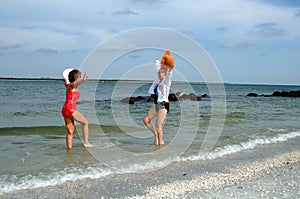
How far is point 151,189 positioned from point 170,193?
403 millimetres

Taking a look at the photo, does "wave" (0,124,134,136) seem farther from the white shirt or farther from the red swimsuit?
the white shirt

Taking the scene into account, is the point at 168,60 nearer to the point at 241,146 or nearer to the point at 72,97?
the point at 72,97

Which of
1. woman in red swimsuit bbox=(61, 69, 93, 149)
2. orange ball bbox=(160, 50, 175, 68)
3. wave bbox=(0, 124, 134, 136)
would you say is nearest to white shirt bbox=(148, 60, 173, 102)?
orange ball bbox=(160, 50, 175, 68)

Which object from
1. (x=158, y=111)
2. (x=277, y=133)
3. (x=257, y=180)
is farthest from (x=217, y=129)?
(x=257, y=180)

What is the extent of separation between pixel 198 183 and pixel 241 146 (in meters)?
4.25

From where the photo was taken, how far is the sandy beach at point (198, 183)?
514 centimetres

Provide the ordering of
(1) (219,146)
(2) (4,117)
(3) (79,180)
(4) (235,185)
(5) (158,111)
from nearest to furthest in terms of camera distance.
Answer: (4) (235,185) → (3) (79,180) → (5) (158,111) → (1) (219,146) → (2) (4,117)

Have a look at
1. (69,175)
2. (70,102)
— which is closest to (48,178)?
(69,175)

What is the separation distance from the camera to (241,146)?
9.62 metres

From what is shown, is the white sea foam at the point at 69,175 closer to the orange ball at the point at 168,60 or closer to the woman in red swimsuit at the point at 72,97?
the woman in red swimsuit at the point at 72,97

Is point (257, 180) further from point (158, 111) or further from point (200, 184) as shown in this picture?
point (158, 111)

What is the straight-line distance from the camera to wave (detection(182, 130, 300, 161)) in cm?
814

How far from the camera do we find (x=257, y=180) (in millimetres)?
5816

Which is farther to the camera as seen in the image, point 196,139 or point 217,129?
point 217,129
